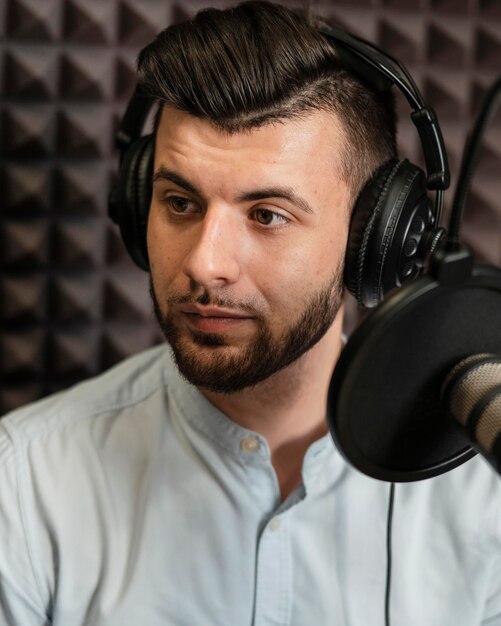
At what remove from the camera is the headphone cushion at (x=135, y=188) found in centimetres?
112

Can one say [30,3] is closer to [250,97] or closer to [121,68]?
[121,68]

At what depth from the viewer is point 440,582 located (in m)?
1.16

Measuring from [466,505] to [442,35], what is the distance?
0.96 m

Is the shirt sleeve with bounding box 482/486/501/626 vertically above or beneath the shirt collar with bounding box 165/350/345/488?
beneath

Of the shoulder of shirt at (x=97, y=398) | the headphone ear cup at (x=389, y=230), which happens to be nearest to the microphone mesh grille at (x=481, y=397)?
the headphone ear cup at (x=389, y=230)

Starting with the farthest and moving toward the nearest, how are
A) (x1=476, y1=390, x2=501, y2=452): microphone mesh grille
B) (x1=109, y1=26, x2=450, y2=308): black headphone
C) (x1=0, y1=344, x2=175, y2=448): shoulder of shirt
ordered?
(x1=0, y1=344, x2=175, y2=448): shoulder of shirt
(x1=109, y1=26, x2=450, y2=308): black headphone
(x1=476, y1=390, x2=501, y2=452): microphone mesh grille

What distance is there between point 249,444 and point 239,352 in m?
0.20

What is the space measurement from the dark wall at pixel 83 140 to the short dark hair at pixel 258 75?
41 centimetres

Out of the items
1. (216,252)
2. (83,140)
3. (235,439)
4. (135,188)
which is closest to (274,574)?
(235,439)

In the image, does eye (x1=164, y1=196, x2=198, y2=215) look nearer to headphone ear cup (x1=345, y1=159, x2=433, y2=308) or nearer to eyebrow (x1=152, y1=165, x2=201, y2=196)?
eyebrow (x1=152, y1=165, x2=201, y2=196)

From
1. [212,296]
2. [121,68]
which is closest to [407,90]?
[212,296]

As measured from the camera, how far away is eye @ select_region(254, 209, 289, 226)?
1.02 metres

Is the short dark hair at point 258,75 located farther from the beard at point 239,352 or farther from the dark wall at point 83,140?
the dark wall at point 83,140

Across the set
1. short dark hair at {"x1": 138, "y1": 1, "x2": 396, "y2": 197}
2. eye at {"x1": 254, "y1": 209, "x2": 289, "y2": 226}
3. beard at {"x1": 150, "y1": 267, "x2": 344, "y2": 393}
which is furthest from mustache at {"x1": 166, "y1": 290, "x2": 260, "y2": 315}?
short dark hair at {"x1": 138, "y1": 1, "x2": 396, "y2": 197}
